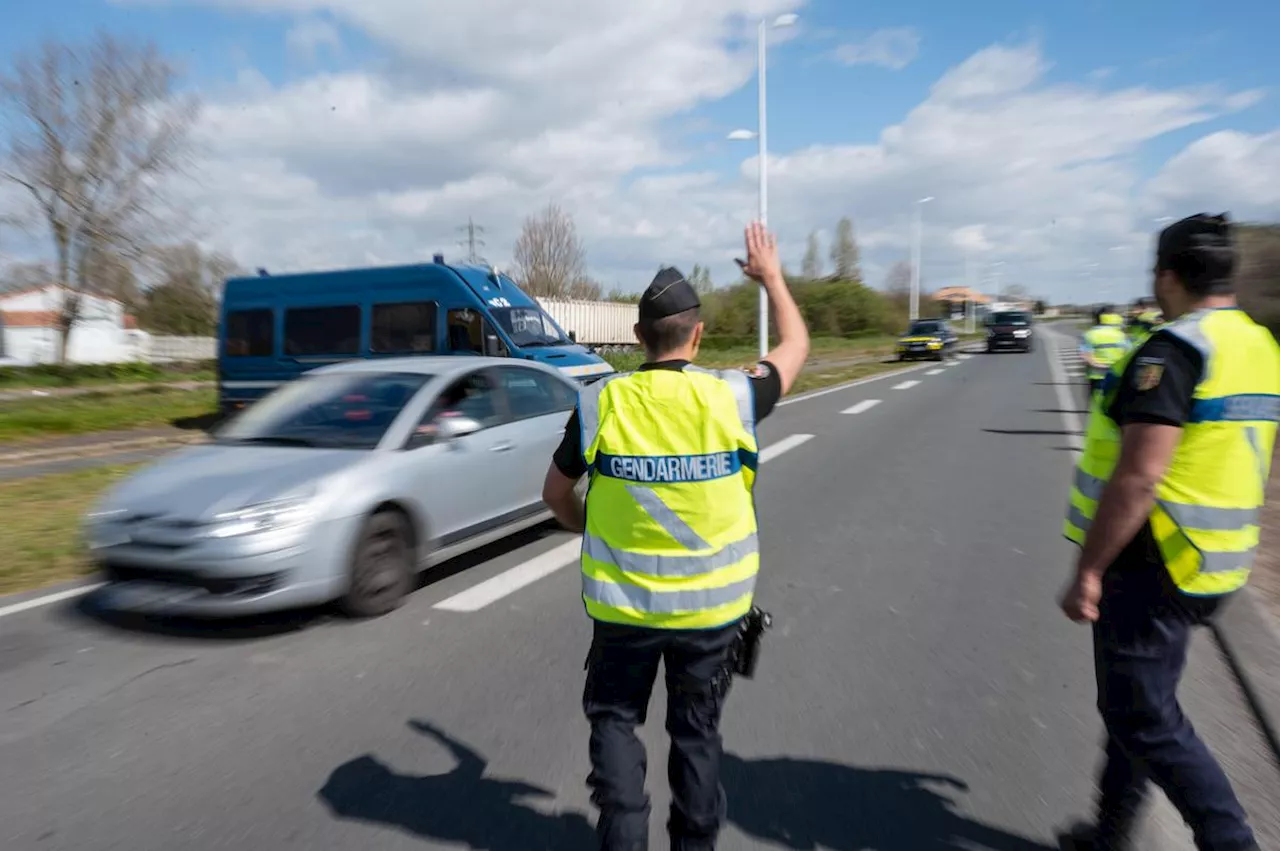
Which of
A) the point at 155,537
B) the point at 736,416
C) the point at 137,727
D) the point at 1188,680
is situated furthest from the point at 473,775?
the point at 1188,680

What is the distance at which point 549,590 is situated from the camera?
5.84 m

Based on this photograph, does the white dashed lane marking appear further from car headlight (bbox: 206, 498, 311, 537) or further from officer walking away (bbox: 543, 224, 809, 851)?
officer walking away (bbox: 543, 224, 809, 851)

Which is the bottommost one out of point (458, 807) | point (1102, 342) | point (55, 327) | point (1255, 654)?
point (458, 807)

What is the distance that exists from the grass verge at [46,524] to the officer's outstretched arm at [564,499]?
4.03 metres

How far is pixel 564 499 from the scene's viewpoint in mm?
2604

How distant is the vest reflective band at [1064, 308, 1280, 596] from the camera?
2322mm

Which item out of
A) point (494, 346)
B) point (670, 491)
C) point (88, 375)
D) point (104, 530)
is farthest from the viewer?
point (88, 375)

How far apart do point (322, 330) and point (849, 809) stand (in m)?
14.0

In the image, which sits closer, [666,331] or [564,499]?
[666,331]

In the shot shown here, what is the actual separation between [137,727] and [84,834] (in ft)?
2.95

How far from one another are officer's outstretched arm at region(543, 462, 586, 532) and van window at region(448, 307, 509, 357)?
446 inches

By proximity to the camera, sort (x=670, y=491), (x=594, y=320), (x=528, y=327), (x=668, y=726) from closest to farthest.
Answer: (x=670, y=491) → (x=668, y=726) → (x=528, y=327) → (x=594, y=320)

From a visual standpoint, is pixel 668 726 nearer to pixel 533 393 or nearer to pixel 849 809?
pixel 849 809

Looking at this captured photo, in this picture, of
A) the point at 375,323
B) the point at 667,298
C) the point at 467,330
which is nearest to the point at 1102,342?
the point at 667,298
